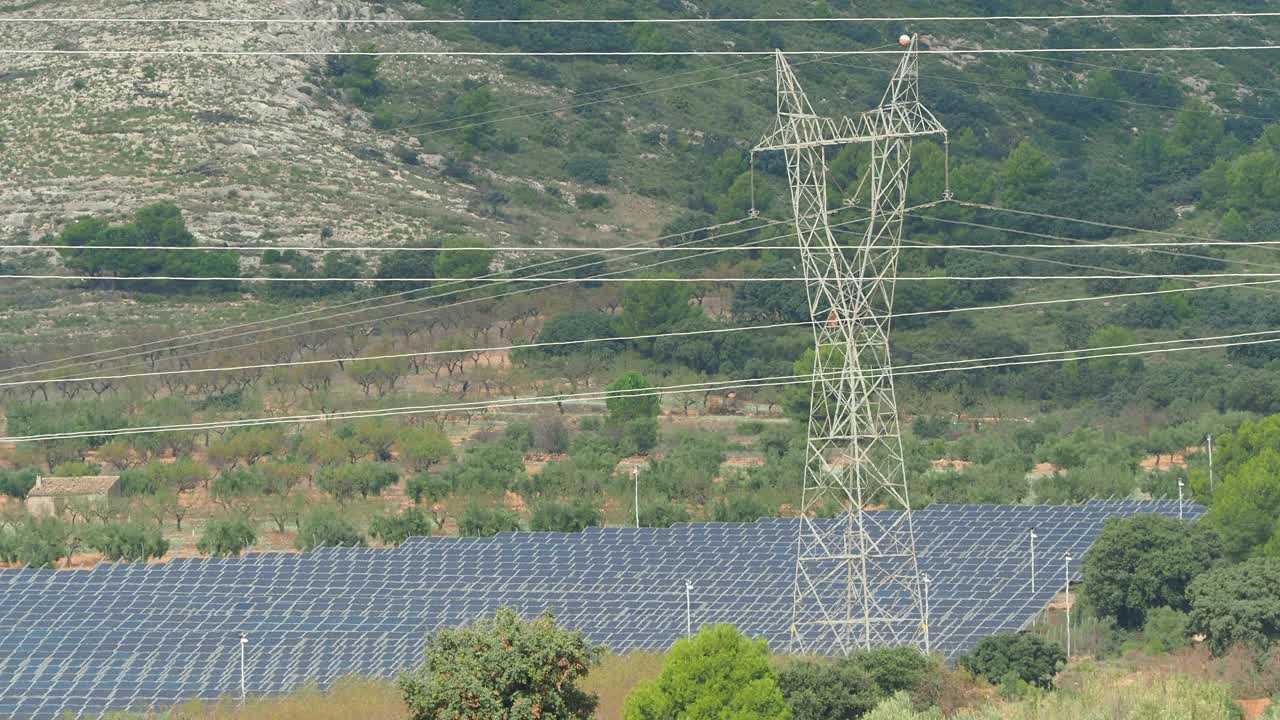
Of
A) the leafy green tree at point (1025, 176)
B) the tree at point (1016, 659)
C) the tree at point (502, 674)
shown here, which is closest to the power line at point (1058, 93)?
the leafy green tree at point (1025, 176)

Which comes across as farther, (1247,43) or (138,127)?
(1247,43)

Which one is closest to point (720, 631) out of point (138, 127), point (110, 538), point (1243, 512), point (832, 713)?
point (832, 713)

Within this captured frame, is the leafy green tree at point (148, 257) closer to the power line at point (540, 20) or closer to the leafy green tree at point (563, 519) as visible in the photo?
the power line at point (540, 20)

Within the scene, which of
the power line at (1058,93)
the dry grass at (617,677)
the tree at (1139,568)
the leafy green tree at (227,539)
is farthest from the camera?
the power line at (1058,93)

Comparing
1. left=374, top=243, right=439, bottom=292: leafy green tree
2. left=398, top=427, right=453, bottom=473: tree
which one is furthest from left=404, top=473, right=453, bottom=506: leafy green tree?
left=374, top=243, right=439, bottom=292: leafy green tree

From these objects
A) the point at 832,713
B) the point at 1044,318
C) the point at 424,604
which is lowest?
the point at 1044,318

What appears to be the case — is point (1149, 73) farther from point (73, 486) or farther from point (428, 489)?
point (73, 486)

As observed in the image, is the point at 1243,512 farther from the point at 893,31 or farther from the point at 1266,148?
the point at 893,31
